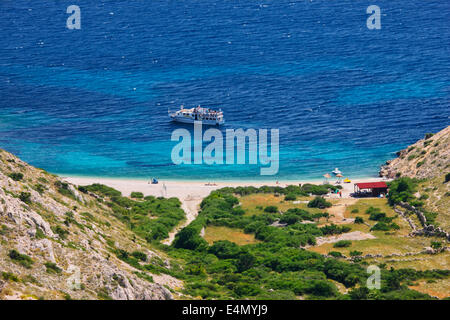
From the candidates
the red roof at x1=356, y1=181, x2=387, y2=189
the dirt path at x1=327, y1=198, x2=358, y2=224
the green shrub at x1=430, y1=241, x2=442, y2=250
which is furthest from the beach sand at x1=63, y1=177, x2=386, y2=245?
the green shrub at x1=430, y1=241, x2=442, y2=250

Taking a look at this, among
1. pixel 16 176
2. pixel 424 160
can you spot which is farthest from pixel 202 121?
pixel 16 176

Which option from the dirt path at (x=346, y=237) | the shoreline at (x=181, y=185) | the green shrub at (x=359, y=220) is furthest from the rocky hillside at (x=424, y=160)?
the dirt path at (x=346, y=237)

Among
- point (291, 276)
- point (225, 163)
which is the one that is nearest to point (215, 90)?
point (225, 163)

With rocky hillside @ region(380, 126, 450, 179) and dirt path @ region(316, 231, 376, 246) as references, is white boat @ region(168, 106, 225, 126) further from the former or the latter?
dirt path @ region(316, 231, 376, 246)

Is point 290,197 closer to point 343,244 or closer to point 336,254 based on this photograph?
point 343,244

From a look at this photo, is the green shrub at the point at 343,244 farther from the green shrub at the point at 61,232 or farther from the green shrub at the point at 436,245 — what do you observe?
the green shrub at the point at 61,232

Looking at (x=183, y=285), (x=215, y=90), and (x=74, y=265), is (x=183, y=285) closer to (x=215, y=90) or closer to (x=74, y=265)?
(x=74, y=265)
